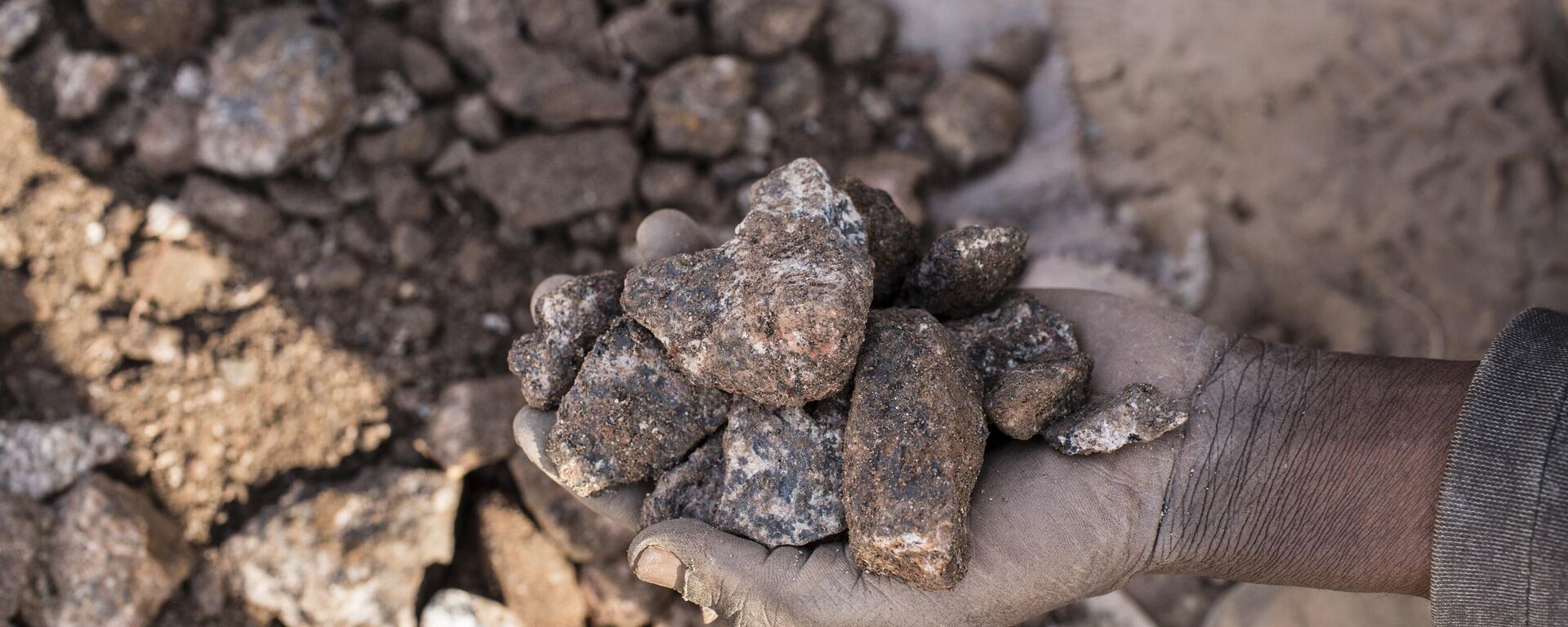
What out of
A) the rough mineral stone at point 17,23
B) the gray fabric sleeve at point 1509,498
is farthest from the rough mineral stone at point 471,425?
the gray fabric sleeve at point 1509,498

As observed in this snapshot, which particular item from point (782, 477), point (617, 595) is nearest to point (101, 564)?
point (617, 595)

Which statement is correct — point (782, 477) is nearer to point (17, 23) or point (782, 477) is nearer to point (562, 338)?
point (562, 338)

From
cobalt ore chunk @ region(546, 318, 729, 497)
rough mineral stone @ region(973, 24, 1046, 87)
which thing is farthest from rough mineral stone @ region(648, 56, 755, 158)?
cobalt ore chunk @ region(546, 318, 729, 497)

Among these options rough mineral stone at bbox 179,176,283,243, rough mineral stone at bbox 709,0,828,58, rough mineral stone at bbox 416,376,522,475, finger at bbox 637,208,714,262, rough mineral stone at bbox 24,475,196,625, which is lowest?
rough mineral stone at bbox 24,475,196,625

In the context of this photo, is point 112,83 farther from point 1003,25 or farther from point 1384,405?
point 1384,405

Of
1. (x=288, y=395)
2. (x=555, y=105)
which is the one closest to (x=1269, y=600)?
A: (x=555, y=105)

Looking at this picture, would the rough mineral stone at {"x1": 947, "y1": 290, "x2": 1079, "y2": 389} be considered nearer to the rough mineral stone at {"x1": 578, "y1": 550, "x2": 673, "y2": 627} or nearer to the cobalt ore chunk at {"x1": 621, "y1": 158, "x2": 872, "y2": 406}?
the cobalt ore chunk at {"x1": 621, "y1": 158, "x2": 872, "y2": 406}

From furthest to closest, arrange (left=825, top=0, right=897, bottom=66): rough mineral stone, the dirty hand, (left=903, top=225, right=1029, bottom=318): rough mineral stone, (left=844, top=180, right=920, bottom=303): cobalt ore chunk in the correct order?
(left=825, top=0, right=897, bottom=66): rough mineral stone → (left=844, top=180, right=920, bottom=303): cobalt ore chunk → (left=903, top=225, right=1029, bottom=318): rough mineral stone → the dirty hand
